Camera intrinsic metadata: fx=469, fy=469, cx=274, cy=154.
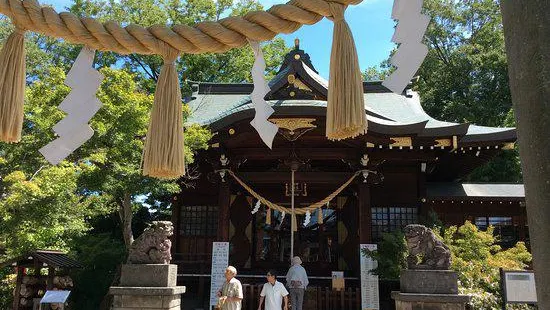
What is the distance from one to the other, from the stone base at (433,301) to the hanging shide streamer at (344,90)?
496 cm

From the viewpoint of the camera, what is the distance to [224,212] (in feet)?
35.7

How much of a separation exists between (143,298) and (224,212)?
4073mm

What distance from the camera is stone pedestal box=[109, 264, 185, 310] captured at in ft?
A: 22.7

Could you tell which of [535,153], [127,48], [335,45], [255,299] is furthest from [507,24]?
[255,299]

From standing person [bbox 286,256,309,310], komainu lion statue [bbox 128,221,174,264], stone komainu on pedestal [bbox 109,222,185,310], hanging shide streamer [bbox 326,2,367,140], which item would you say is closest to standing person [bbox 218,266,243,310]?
stone komainu on pedestal [bbox 109,222,185,310]

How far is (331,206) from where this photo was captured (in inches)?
521

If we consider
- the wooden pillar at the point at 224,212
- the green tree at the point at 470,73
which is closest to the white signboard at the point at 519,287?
the wooden pillar at the point at 224,212

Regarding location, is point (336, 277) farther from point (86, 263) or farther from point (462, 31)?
point (462, 31)

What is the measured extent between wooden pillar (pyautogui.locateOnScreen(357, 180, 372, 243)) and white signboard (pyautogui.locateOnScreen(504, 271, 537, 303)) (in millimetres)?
4457

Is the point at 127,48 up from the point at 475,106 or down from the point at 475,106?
down

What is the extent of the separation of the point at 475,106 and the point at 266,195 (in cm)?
1170

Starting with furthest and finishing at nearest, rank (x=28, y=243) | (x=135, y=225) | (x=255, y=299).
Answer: (x=135, y=225)
(x=255, y=299)
(x=28, y=243)

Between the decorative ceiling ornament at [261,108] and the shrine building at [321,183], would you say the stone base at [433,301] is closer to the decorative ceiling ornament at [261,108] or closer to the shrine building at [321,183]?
the shrine building at [321,183]

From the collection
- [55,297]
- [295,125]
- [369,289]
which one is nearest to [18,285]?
[55,297]
